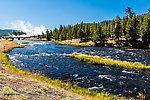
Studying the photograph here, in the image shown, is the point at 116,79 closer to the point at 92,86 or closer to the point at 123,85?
the point at 123,85

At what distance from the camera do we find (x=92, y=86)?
54.4ft

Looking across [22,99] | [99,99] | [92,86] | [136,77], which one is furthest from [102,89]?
[22,99]

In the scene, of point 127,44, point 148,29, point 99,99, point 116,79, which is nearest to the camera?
point 99,99

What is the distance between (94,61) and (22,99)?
24295mm

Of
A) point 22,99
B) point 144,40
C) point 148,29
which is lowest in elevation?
point 22,99

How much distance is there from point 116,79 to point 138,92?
4.84 meters

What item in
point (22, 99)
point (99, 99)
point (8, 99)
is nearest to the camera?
point (8, 99)

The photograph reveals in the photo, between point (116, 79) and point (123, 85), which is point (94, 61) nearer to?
point (116, 79)

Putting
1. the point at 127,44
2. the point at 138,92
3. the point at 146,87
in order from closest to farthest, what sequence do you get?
the point at 138,92 < the point at 146,87 < the point at 127,44

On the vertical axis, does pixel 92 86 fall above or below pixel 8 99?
below

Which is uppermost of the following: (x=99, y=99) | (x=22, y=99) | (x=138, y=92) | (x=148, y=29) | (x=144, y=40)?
(x=148, y=29)

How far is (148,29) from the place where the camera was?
7350 centimetres

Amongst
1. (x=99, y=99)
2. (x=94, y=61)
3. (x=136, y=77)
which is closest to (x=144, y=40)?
(x=94, y=61)

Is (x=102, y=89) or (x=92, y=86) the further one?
(x=92, y=86)
